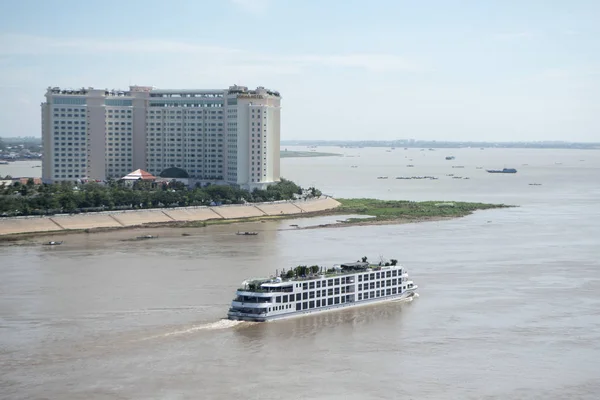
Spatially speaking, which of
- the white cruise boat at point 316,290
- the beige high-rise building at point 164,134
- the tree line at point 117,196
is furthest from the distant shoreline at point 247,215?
the white cruise boat at point 316,290

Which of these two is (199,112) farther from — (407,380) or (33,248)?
(407,380)

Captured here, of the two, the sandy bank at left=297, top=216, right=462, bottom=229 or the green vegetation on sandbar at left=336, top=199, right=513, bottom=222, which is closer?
the sandy bank at left=297, top=216, right=462, bottom=229

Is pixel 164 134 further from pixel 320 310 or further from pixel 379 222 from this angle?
pixel 320 310

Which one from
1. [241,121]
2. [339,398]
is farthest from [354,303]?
[241,121]

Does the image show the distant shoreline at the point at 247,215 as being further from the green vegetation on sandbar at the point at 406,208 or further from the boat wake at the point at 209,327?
the boat wake at the point at 209,327

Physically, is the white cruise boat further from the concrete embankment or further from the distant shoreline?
the concrete embankment

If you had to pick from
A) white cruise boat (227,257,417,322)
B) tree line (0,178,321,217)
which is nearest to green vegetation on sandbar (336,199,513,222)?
tree line (0,178,321,217)
